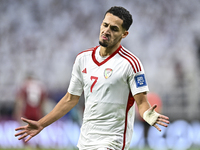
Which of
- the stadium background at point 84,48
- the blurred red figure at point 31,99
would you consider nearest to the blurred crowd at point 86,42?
the stadium background at point 84,48

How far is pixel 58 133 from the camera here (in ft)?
35.9

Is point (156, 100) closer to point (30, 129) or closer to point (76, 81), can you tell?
point (76, 81)

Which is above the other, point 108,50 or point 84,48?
point 84,48

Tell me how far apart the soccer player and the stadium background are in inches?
275

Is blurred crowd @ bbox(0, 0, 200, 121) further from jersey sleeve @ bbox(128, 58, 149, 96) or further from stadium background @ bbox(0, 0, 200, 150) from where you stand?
jersey sleeve @ bbox(128, 58, 149, 96)

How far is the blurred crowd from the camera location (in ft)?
41.8

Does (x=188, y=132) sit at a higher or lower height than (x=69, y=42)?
lower

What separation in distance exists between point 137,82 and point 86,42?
1116 centimetres

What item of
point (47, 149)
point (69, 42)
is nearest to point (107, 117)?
point (47, 149)

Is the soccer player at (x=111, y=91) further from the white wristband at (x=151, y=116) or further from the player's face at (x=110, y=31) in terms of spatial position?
the white wristband at (x=151, y=116)

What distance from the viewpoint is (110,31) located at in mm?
3814

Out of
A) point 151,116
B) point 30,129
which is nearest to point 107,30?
point 151,116

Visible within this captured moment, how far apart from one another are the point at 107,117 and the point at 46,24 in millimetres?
12255

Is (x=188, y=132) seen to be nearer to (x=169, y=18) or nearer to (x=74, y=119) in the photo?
(x=74, y=119)
